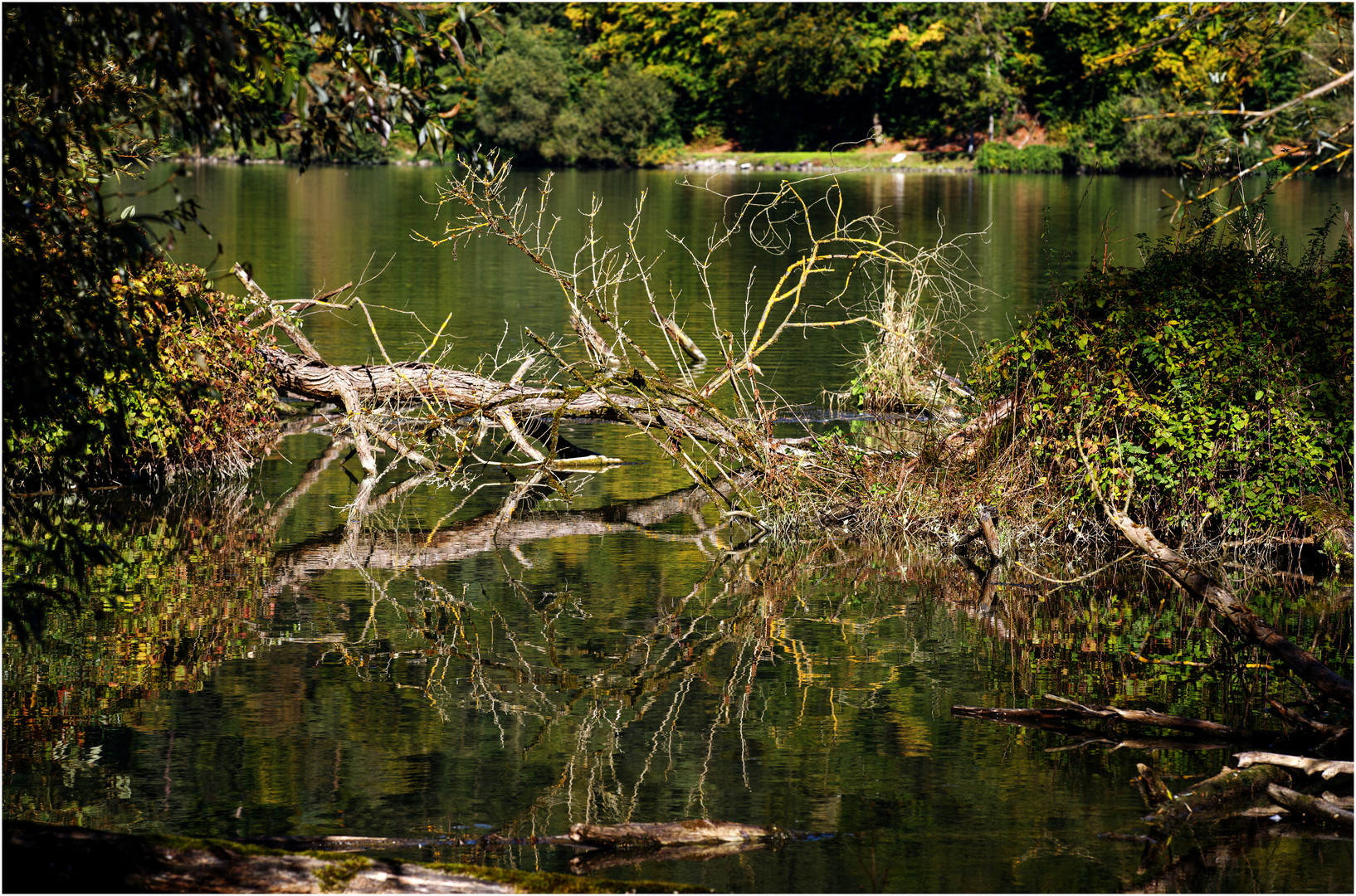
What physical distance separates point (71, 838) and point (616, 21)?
110m

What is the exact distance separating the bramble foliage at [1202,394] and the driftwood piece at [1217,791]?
13.7 ft

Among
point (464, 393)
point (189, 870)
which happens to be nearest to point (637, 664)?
point (189, 870)

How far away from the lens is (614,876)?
594 cm

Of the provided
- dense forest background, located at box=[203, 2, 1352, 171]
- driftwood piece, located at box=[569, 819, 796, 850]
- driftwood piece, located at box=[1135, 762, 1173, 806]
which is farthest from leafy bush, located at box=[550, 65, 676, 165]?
driftwood piece, located at box=[569, 819, 796, 850]

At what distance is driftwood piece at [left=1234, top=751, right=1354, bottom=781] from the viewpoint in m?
6.45

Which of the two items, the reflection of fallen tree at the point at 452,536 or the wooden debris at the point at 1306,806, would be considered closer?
the wooden debris at the point at 1306,806

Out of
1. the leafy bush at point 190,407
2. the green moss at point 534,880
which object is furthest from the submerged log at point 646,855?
the leafy bush at point 190,407

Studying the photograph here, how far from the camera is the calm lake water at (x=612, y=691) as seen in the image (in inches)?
252

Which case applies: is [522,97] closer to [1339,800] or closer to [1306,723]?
[1306,723]

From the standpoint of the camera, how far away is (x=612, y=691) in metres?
8.43

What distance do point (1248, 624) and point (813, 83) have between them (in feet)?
301

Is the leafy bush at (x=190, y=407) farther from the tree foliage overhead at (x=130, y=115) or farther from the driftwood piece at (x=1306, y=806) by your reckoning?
the driftwood piece at (x=1306, y=806)

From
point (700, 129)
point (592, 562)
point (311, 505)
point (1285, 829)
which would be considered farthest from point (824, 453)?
point (700, 129)

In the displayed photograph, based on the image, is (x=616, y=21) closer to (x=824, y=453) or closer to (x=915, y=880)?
(x=824, y=453)
